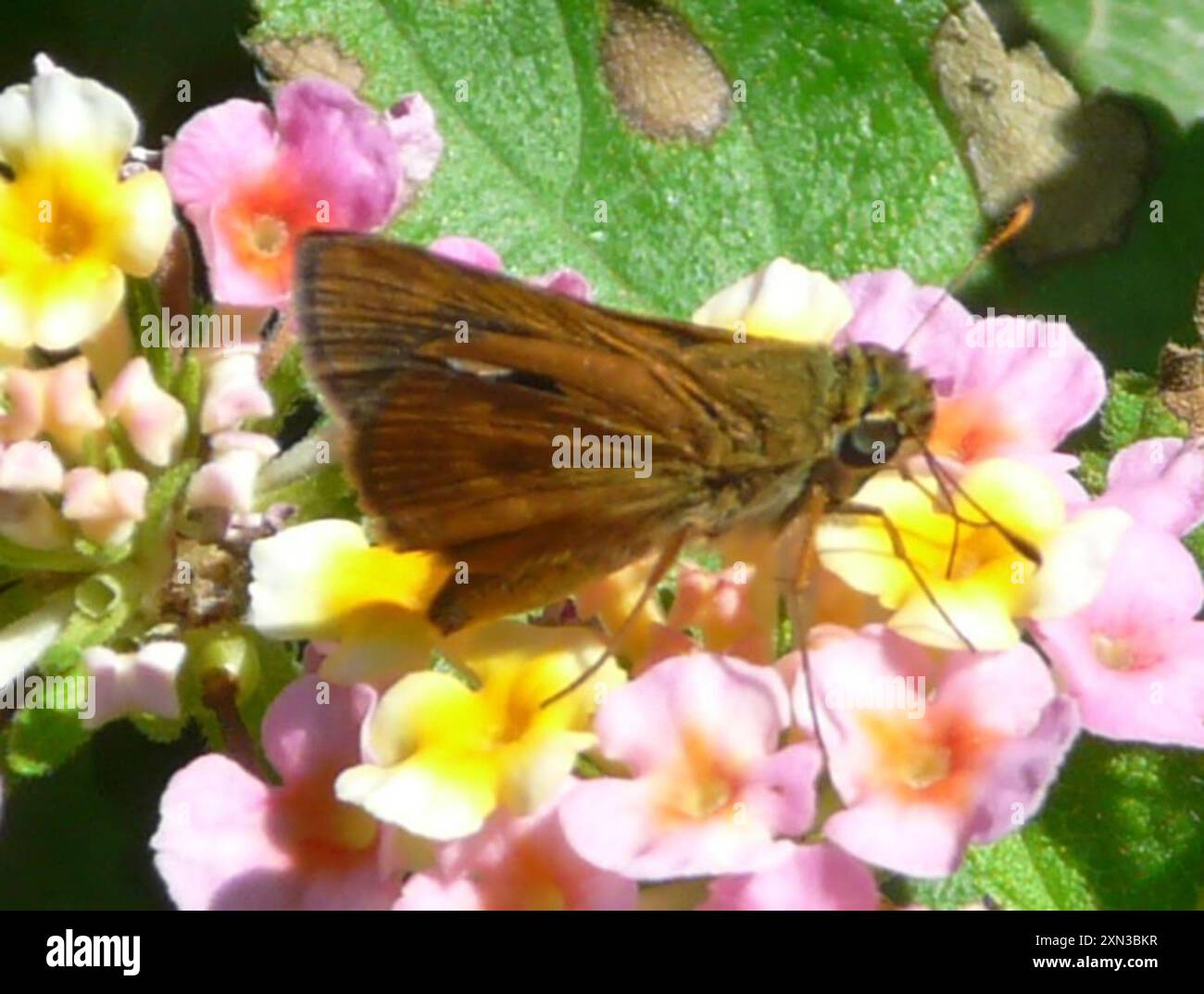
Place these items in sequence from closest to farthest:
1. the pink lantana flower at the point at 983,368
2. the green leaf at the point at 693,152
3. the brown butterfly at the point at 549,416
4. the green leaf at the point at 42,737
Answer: the brown butterfly at the point at 549,416, the green leaf at the point at 42,737, the pink lantana flower at the point at 983,368, the green leaf at the point at 693,152

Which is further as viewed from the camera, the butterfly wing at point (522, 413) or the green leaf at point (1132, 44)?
the green leaf at point (1132, 44)

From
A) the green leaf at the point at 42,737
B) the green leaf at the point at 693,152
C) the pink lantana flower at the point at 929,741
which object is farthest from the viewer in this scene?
the green leaf at the point at 693,152

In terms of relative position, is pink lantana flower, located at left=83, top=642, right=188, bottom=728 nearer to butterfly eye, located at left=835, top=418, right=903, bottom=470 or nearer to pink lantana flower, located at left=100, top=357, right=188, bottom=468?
pink lantana flower, located at left=100, top=357, right=188, bottom=468

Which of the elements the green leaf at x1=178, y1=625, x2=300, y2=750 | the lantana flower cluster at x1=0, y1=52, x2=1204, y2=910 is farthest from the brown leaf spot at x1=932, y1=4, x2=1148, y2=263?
the green leaf at x1=178, y1=625, x2=300, y2=750

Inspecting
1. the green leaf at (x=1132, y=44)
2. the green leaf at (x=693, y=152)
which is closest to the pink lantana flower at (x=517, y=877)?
the green leaf at (x=693, y=152)

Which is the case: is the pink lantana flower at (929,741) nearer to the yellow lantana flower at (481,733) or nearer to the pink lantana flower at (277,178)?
the yellow lantana flower at (481,733)

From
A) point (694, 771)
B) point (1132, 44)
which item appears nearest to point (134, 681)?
point (694, 771)
